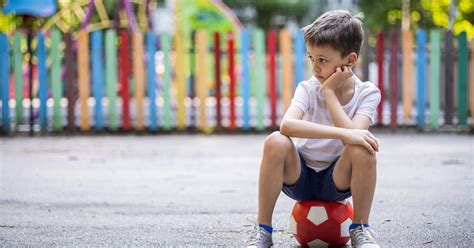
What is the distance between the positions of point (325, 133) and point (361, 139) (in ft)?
0.56

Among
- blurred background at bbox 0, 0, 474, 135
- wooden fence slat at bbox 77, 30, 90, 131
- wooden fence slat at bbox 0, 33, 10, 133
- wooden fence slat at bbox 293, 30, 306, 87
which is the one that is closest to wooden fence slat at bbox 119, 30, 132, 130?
blurred background at bbox 0, 0, 474, 135

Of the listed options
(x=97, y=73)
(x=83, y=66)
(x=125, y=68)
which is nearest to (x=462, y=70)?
(x=125, y=68)

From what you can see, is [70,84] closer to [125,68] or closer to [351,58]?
[125,68]

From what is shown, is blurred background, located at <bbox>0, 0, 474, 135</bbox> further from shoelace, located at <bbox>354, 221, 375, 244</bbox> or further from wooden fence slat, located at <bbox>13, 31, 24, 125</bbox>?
shoelace, located at <bbox>354, 221, 375, 244</bbox>

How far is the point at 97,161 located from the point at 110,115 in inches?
120

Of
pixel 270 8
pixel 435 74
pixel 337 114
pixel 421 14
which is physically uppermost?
pixel 270 8

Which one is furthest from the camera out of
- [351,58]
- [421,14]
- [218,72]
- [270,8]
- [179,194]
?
[270,8]

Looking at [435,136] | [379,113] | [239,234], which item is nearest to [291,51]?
[379,113]

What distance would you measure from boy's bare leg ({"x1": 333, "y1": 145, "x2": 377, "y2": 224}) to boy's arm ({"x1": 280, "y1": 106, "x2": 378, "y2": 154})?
44 mm

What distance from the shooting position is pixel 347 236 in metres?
3.66

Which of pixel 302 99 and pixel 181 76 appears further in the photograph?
pixel 181 76

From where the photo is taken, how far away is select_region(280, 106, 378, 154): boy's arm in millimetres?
3348

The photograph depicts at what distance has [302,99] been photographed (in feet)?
11.9

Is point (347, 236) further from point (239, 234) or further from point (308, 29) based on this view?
point (308, 29)
